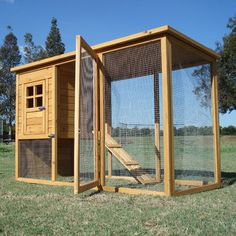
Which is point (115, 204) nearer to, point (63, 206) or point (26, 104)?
point (63, 206)

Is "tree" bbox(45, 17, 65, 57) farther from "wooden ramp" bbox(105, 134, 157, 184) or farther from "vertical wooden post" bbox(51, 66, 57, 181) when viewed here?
"wooden ramp" bbox(105, 134, 157, 184)

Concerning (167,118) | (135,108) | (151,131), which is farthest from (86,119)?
(167,118)

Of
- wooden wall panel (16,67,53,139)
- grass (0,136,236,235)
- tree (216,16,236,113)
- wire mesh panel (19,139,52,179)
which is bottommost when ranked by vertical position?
grass (0,136,236,235)

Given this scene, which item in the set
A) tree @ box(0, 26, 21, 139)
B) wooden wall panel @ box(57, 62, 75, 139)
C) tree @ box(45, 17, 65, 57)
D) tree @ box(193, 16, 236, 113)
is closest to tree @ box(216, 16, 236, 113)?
tree @ box(193, 16, 236, 113)

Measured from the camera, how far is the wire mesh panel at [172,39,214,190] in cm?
573

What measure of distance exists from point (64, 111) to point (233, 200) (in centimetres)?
392

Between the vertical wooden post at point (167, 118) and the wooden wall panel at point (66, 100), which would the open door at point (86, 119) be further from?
the wooden wall panel at point (66, 100)

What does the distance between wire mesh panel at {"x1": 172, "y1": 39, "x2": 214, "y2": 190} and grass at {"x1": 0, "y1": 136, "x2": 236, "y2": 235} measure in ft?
2.04

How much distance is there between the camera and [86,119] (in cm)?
579

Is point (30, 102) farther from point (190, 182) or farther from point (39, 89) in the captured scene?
point (190, 182)

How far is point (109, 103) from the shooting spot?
6.24 meters

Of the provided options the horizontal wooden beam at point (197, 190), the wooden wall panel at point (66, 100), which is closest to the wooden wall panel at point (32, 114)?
the wooden wall panel at point (66, 100)

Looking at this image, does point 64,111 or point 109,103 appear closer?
point 109,103

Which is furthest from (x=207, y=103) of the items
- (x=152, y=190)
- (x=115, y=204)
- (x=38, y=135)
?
(x=38, y=135)
